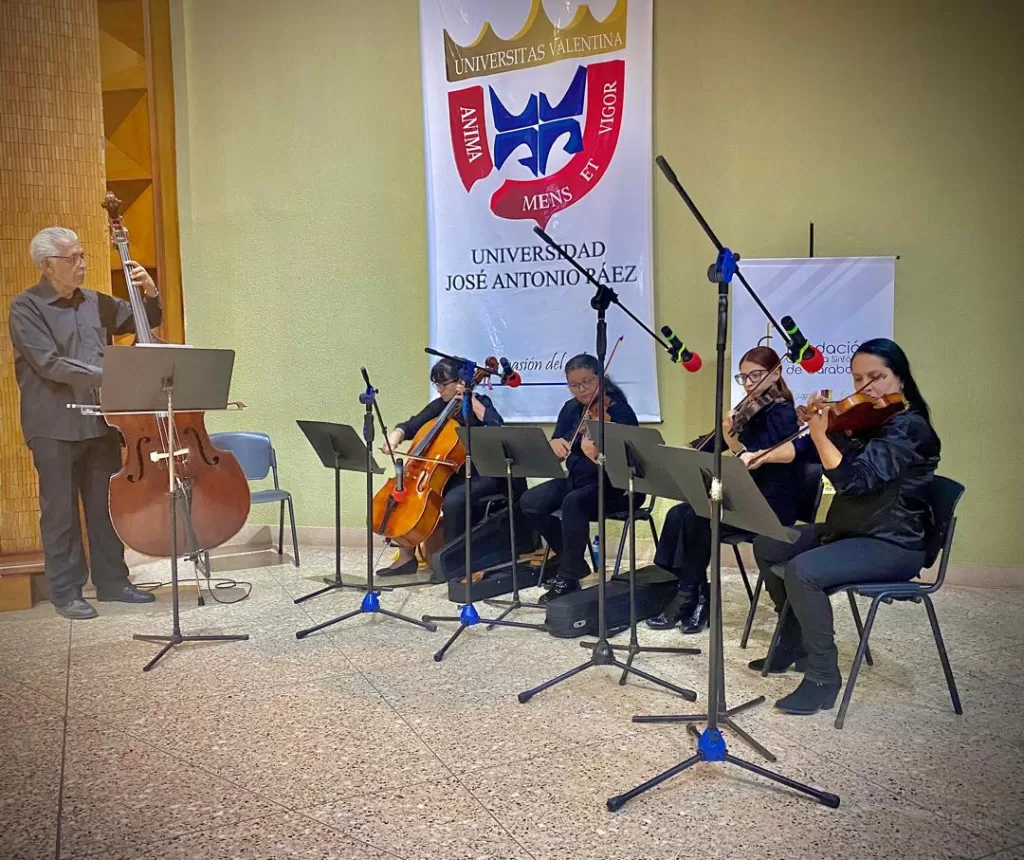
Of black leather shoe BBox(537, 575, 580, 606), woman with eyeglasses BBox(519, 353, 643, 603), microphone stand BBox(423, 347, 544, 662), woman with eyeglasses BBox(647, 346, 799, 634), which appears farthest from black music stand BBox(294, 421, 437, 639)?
woman with eyeglasses BBox(647, 346, 799, 634)

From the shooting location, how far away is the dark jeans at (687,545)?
10.8 feet

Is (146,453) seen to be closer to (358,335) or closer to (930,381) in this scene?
(358,335)

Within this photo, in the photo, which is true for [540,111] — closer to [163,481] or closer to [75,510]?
[163,481]

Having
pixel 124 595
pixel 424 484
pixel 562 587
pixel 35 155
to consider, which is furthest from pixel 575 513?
pixel 35 155

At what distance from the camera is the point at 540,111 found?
4477 mm

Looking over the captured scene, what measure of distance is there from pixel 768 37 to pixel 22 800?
13.8ft

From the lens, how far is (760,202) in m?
4.19

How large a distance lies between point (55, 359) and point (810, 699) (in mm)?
3161

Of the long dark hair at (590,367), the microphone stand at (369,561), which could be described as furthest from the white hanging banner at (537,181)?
the microphone stand at (369,561)

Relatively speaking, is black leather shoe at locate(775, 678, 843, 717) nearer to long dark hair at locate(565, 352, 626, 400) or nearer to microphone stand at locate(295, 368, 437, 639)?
microphone stand at locate(295, 368, 437, 639)

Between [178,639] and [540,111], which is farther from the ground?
[540,111]

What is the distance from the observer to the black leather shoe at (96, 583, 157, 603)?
391 centimetres

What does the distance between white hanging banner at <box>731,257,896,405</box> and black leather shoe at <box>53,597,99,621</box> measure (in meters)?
3.00

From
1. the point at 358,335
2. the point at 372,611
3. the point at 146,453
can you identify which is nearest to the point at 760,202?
the point at 358,335
